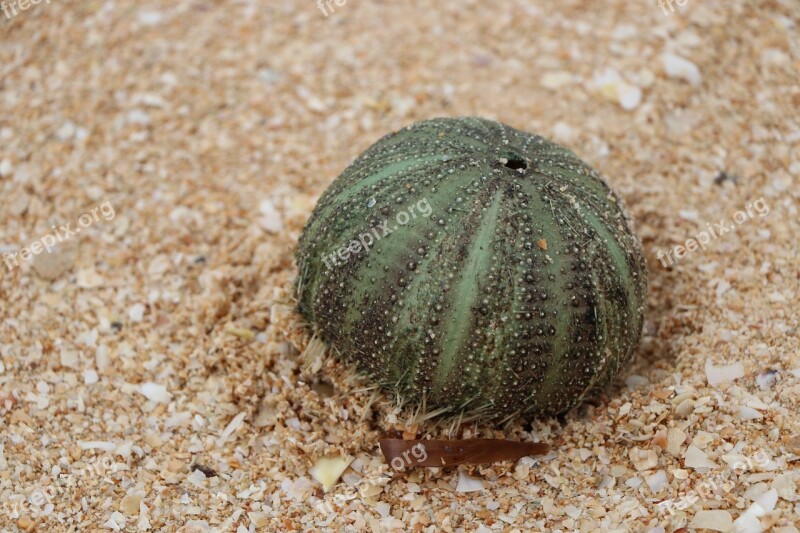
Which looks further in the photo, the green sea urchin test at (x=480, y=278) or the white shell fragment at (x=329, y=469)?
the white shell fragment at (x=329, y=469)

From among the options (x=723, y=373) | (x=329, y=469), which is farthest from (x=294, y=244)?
(x=723, y=373)

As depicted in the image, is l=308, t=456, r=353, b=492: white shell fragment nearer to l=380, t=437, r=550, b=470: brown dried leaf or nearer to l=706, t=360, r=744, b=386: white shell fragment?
l=380, t=437, r=550, b=470: brown dried leaf

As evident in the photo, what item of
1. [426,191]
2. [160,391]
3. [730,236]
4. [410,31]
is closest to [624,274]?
[426,191]

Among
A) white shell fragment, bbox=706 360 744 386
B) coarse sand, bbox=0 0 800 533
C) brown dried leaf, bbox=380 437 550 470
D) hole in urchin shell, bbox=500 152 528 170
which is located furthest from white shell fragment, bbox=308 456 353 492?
white shell fragment, bbox=706 360 744 386

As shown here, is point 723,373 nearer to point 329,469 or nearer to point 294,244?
point 329,469

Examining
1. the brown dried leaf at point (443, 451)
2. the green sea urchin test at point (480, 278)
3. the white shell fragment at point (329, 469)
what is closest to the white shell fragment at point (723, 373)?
the green sea urchin test at point (480, 278)

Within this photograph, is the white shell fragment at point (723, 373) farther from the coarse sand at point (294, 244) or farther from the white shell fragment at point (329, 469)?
Result: the white shell fragment at point (329, 469)
